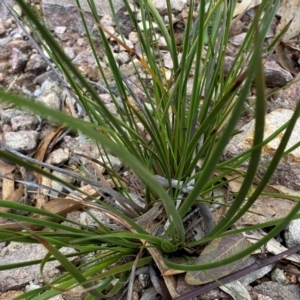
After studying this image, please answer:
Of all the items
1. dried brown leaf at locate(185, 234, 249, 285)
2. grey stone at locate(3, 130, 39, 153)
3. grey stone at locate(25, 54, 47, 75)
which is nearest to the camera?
dried brown leaf at locate(185, 234, 249, 285)

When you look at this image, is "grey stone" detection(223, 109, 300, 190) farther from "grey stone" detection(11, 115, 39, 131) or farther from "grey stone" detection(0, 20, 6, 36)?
"grey stone" detection(0, 20, 6, 36)

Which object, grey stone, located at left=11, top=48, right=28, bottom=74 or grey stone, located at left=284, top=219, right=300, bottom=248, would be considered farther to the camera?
grey stone, located at left=11, top=48, right=28, bottom=74

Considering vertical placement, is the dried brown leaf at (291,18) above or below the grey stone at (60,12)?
above

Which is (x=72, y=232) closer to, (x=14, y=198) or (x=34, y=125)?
(x=14, y=198)

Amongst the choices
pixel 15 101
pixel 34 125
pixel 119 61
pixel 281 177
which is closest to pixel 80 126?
pixel 15 101

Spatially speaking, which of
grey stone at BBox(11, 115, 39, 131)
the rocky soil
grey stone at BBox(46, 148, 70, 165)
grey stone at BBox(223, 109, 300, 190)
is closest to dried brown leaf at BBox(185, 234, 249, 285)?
the rocky soil

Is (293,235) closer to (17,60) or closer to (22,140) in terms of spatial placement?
(22,140)

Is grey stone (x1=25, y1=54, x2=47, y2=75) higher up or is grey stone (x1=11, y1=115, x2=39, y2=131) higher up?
grey stone (x1=25, y1=54, x2=47, y2=75)

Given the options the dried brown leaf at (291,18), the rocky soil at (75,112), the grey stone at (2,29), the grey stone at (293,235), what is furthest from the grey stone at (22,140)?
the dried brown leaf at (291,18)

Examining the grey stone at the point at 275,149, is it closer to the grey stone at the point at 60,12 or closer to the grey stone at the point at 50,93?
the grey stone at the point at 50,93
